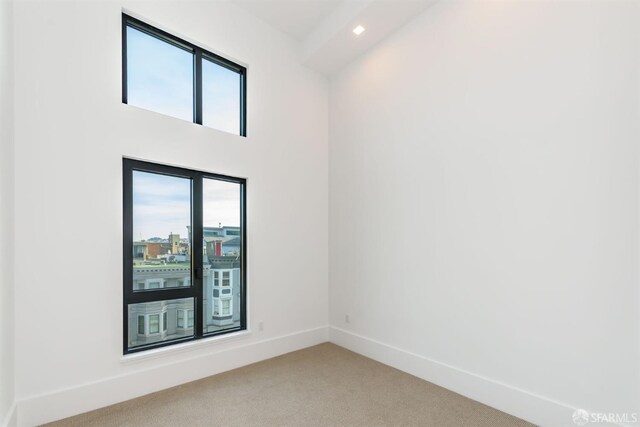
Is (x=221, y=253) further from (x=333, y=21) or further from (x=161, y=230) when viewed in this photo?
(x=333, y=21)

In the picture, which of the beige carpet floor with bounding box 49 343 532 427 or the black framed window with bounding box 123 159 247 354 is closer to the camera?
the beige carpet floor with bounding box 49 343 532 427

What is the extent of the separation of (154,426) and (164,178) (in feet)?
6.73

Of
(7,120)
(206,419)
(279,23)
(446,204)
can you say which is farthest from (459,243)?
(7,120)

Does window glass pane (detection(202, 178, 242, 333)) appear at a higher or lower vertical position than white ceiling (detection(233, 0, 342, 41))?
lower

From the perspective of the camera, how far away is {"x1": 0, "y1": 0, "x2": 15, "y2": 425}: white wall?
203cm

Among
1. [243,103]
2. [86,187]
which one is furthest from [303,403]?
[243,103]

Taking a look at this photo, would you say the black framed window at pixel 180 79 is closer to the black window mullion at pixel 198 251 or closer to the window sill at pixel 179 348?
the black window mullion at pixel 198 251

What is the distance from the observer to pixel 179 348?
3.00 metres

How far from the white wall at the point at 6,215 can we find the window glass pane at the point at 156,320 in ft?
2.64

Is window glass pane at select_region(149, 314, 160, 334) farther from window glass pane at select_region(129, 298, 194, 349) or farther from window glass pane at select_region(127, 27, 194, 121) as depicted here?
window glass pane at select_region(127, 27, 194, 121)

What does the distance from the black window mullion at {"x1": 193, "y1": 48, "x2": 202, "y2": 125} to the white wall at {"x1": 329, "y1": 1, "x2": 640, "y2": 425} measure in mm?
1864

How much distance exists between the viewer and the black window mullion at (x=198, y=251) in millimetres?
3242

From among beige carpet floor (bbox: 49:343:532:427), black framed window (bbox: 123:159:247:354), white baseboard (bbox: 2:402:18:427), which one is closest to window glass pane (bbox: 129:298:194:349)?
black framed window (bbox: 123:159:247:354)

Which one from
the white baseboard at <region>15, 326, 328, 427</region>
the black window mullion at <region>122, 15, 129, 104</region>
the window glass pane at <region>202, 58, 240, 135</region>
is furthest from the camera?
the window glass pane at <region>202, 58, 240, 135</region>
